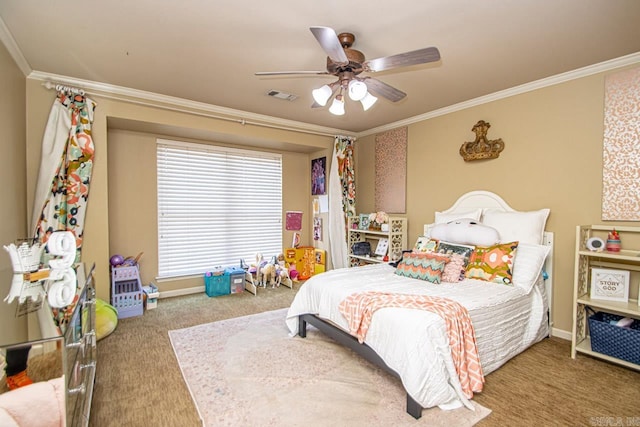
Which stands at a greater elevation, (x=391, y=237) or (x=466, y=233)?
(x=466, y=233)

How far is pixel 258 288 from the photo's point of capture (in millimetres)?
4539

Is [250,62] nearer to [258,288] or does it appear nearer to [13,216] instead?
[13,216]

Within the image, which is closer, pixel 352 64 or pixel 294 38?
pixel 352 64

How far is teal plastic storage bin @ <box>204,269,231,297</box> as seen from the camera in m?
4.18

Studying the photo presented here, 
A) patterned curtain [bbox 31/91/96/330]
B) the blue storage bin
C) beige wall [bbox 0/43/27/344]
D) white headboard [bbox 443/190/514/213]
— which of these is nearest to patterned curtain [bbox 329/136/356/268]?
white headboard [bbox 443/190/514/213]

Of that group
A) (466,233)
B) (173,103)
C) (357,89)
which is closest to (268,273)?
(173,103)

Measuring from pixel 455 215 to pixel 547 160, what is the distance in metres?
1.01

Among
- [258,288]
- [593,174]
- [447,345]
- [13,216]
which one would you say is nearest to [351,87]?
[447,345]

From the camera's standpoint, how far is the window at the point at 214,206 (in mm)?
4145

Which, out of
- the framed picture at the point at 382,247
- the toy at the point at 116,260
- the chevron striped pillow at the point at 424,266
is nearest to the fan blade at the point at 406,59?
the chevron striped pillow at the point at 424,266

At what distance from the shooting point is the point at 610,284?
2500mm

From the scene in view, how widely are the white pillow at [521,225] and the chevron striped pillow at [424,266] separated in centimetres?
71

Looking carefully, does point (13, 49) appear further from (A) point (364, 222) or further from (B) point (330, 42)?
(A) point (364, 222)

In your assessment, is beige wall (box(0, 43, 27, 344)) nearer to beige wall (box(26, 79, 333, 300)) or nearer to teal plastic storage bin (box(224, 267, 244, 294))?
beige wall (box(26, 79, 333, 300))
